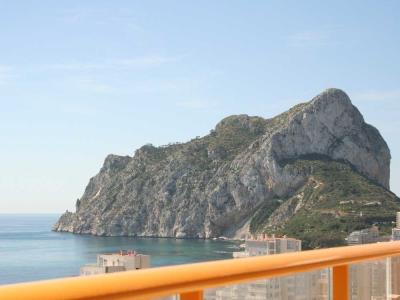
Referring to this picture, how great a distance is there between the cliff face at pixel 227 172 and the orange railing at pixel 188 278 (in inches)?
3581

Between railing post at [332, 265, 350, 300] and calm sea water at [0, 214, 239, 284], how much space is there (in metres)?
51.2

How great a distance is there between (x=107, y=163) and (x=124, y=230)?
18.1m

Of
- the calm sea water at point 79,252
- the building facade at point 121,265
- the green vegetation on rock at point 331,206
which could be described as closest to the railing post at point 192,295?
the building facade at point 121,265

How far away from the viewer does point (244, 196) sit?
324 feet

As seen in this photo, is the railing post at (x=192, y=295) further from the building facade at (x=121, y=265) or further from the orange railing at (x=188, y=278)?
the building facade at (x=121, y=265)

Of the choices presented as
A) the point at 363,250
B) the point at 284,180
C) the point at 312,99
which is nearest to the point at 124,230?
the point at 284,180

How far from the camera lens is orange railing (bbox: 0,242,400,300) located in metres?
1.07

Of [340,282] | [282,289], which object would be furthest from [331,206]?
[282,289]

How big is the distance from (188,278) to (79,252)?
84.3m

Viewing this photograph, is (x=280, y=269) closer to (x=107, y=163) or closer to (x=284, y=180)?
(x=284, y=180)

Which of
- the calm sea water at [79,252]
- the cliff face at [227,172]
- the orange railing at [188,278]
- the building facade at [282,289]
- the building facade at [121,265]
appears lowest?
the calm sea water at [79,252]

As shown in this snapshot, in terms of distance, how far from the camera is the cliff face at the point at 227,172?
94188 mm

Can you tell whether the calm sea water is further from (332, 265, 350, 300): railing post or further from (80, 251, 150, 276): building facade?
(332, 265, 350, 300): railing post

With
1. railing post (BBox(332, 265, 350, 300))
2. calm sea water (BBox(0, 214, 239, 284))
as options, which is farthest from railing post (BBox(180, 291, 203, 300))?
calm sea water (BBox(0, 214, 239, 284))
